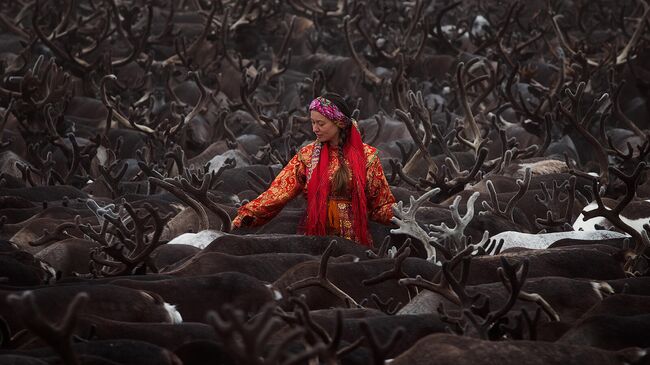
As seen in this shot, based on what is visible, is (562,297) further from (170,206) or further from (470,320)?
(170,206)

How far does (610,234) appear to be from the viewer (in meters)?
9.09

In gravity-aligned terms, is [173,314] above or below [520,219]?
above

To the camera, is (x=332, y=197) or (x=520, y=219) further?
(x=520, y=219)

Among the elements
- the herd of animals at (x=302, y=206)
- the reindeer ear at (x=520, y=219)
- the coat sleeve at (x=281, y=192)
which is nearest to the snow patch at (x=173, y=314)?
the herd of animals at (x=302, y=206)

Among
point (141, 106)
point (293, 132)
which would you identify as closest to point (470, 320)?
point (293, 132)

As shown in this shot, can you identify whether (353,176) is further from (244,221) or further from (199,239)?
(199,239)

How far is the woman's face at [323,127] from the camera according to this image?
26.2 ft

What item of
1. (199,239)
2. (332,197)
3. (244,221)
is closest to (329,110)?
(332,197)

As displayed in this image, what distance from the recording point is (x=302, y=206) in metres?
10.3

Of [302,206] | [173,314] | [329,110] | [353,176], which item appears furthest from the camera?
[302,206]

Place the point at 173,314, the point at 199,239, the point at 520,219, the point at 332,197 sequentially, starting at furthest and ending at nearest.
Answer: the point at 520,219
the point at 199,239
the point at 332,197
the point at 173,314

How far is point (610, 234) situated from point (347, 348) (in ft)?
13.8

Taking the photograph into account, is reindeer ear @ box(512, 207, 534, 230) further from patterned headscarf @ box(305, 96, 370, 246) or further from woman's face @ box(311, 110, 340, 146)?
woman's face @ box(311, 110, 340, 146)

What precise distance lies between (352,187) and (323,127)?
420 mm
